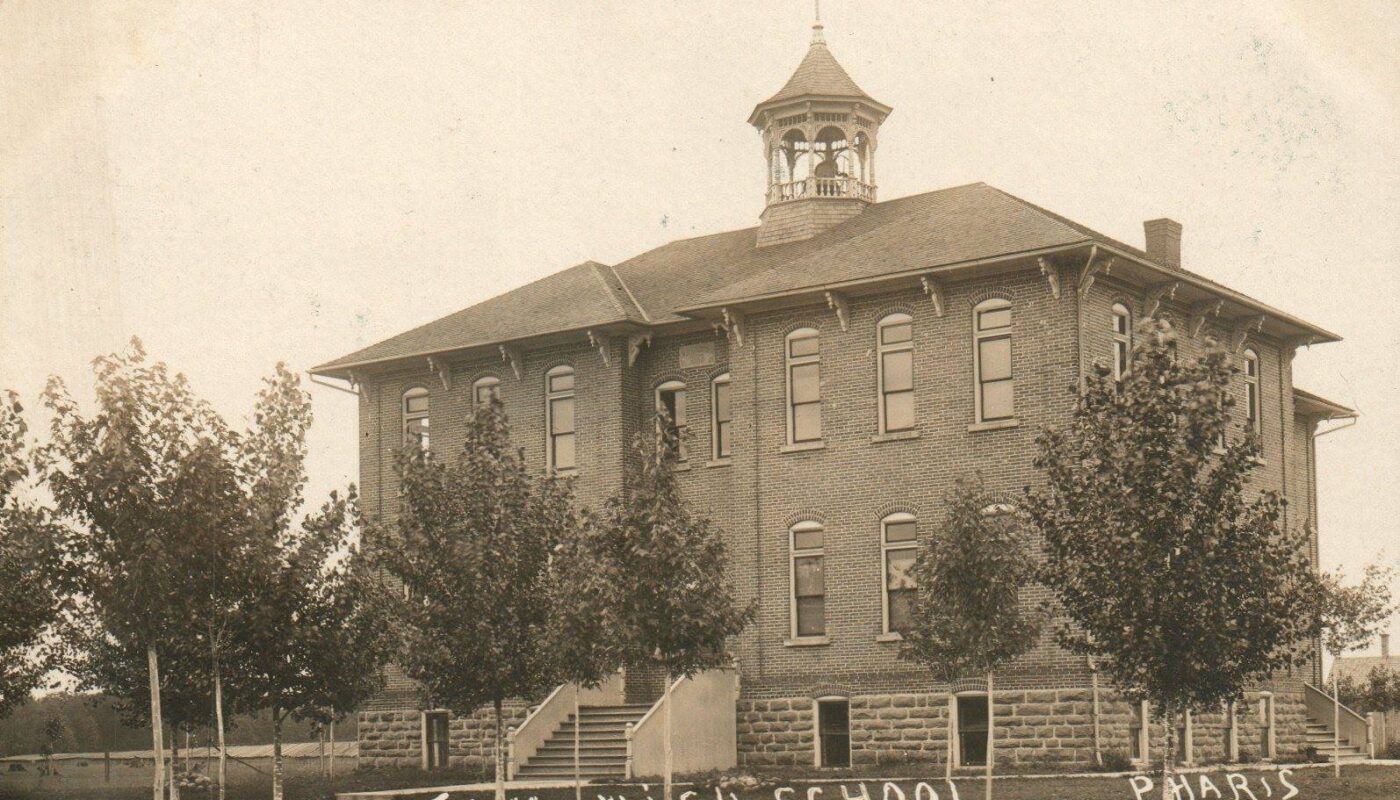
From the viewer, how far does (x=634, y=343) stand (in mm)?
35938

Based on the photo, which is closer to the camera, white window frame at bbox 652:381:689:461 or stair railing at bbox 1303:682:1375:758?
white window frame at bbox 652:381:689:461

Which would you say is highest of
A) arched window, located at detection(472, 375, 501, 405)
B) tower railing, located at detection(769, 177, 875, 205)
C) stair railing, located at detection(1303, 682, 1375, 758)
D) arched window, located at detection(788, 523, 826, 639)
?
tower railing, located at detection(769, 177, 875, 205)

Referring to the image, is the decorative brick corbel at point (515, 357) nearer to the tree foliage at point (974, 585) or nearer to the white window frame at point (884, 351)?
the white window frame at point (884, 351)

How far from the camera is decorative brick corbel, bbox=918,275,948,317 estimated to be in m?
31.2

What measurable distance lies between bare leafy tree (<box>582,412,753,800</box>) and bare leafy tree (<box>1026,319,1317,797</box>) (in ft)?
22.6

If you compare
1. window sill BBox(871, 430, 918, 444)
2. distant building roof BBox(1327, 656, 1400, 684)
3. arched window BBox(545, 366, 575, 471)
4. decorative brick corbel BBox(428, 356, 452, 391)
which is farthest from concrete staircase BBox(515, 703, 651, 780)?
distant building roof BBox(1327, 656, 1400, 684)

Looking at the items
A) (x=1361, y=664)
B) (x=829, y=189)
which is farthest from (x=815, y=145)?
(x=1361, y=664)

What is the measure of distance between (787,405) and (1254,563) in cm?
1378

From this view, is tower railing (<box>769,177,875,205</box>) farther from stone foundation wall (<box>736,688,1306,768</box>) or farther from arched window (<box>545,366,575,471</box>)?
stone foundation wall (<box>736,688,1306,768</box>)

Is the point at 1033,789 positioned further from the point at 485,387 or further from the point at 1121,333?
the point at 485,387

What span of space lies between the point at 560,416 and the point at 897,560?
28.8ft

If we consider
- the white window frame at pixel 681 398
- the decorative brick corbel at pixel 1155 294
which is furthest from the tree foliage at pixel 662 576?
the decorative brick corbel at pixel 1155 294

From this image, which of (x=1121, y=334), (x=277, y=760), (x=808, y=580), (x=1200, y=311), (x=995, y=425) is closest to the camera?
(x=277, y=760)

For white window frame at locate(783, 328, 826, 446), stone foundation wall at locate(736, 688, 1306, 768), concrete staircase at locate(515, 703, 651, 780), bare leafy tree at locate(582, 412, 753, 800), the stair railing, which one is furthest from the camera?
the stair railing
